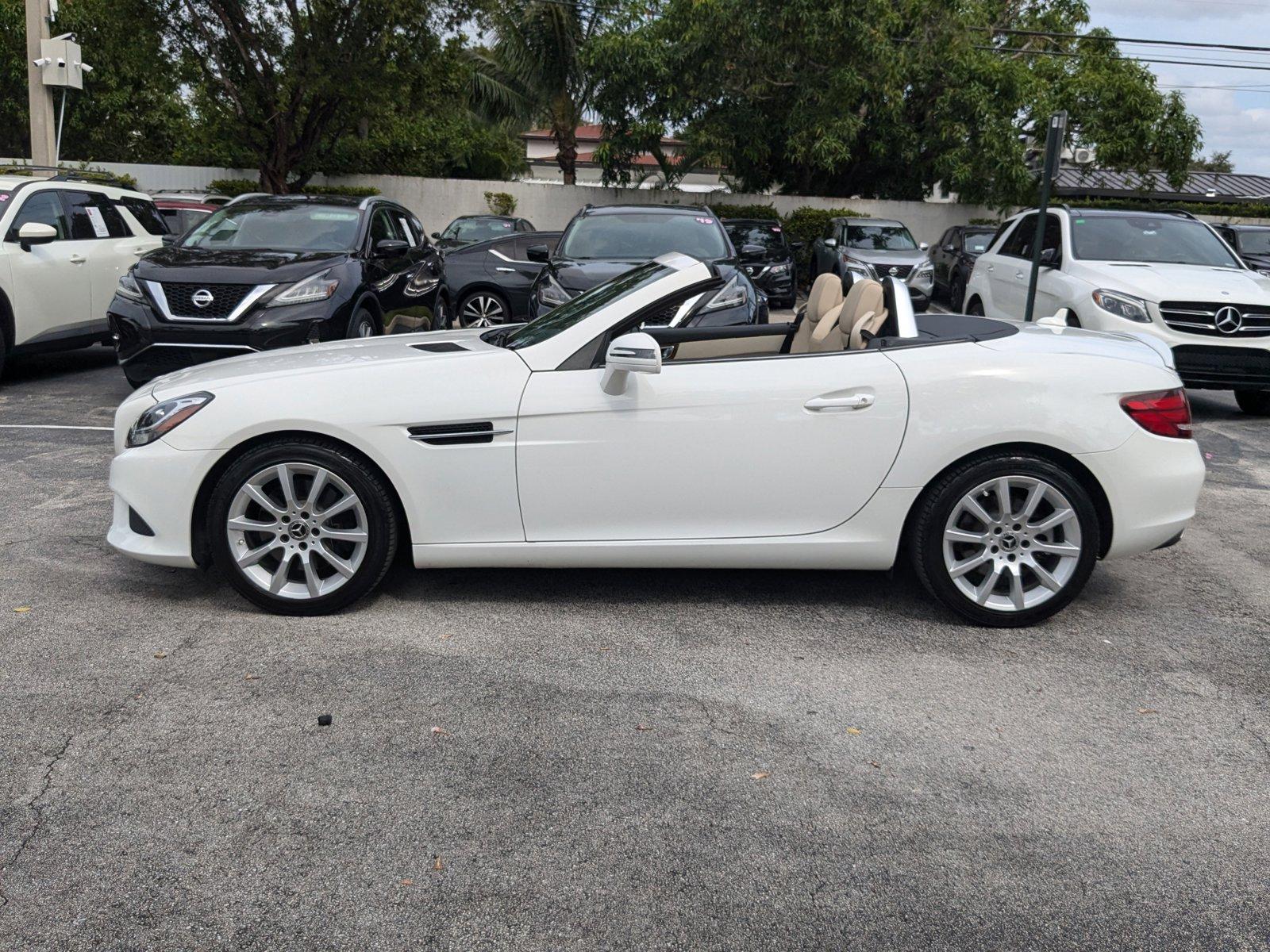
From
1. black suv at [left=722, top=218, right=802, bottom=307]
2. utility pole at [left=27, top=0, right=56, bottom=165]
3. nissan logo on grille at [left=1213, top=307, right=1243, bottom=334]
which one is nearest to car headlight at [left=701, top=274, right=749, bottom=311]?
nissan logo on grille at [left=1213, top=307, right=1243, bottom=334]

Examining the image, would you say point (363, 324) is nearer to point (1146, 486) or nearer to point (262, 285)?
point (262, 285)

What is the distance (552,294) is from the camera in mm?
9766

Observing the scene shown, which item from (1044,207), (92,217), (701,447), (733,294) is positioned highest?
(1044,207)

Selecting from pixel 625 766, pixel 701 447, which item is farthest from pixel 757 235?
pixel 625 766

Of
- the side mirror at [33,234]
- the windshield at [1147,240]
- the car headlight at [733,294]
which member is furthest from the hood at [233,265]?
the windshield at [1147,240]

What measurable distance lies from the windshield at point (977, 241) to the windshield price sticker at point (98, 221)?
14534 mm

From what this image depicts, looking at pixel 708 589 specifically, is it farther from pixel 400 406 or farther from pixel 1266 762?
pixel 1266 762

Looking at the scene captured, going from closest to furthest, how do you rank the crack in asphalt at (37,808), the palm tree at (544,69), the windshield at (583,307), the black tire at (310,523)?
1. the crack in asphalt at (37,808)
2. the black tire at (310,523)
3. the windshield at (583,307)
4. the palm tree at (544,69)

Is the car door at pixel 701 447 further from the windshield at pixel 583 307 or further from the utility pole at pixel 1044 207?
the utility pole at pixel 1044 207

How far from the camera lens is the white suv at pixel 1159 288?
9398 millimetres

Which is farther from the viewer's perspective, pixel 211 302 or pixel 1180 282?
pixel 1180 282

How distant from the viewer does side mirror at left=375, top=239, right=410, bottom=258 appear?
9828 mm

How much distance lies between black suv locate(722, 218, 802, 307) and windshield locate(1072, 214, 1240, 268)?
24.0 ft

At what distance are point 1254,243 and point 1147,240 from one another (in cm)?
867
